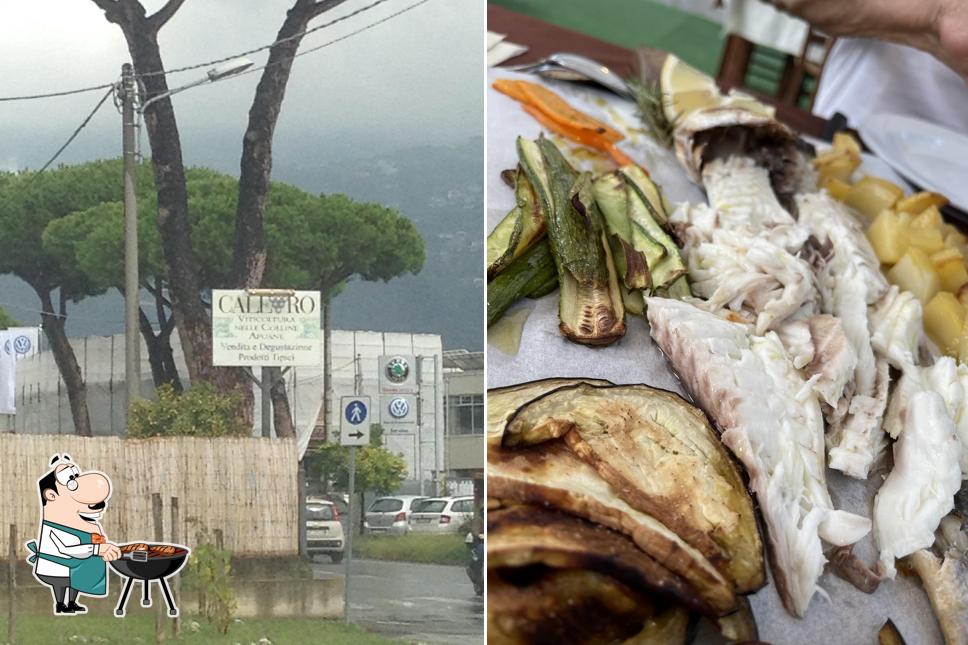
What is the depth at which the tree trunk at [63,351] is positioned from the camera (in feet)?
3.39

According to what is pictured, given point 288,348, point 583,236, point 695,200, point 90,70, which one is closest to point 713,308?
point 583,236

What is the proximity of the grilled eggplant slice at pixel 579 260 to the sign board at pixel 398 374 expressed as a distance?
0.79 feet

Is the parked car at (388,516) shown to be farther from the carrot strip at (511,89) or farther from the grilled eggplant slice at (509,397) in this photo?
the carrot strip at (511,89)

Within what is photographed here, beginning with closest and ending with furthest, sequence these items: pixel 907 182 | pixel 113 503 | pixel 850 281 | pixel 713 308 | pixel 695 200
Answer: pixel 113 503
pixel 713 308
pixel 850 281
pixel 695 200
pixel 907 182

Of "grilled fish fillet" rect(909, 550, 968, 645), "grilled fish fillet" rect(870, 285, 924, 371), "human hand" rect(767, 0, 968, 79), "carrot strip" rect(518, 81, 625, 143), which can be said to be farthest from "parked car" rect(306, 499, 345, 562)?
"human hand" rect(767, 0, 968, 79)

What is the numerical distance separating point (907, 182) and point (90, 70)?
5.94ft

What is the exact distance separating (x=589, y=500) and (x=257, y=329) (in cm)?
46

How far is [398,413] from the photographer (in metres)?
1.09

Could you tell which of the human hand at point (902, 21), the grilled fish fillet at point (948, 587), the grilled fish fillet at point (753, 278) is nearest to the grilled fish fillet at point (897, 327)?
the grilled fish fillet at point (753, 278)

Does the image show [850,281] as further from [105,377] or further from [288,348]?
[105,377]

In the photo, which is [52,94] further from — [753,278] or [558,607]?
[753,278]

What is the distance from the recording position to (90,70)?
1.05 meters

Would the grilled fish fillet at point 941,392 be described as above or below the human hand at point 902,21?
below

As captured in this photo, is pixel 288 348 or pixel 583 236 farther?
pixel 583 236
